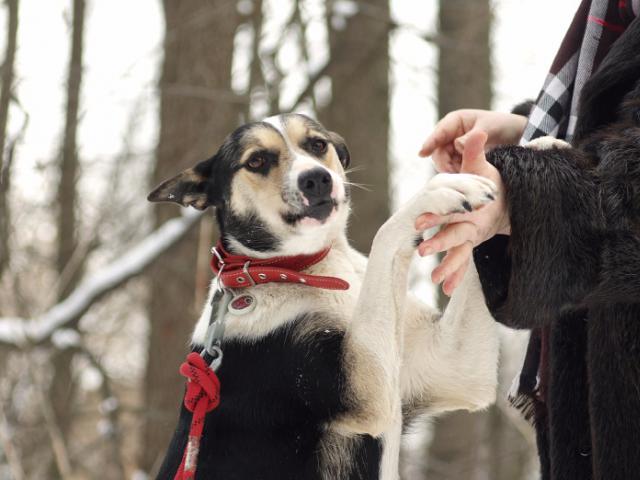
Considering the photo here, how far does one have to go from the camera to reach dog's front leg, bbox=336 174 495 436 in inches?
80.2

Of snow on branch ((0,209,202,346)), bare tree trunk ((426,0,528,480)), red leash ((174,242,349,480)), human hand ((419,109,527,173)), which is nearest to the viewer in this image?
red leash ((174,242,349,480))

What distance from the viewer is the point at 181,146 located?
595 centimetres

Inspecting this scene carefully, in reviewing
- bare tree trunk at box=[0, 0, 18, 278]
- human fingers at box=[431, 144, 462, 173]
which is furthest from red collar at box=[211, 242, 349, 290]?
bare tree trunk at box=[0, 0, 18, 278]

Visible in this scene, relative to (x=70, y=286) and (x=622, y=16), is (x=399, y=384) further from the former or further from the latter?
(x=70, y=286)

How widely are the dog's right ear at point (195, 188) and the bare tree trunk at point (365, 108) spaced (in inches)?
151

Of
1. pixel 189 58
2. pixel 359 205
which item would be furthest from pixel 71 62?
A: pixel 359 205

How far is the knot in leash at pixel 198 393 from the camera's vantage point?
2020mm

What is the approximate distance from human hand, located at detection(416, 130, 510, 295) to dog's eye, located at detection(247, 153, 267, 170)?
1.08 meters

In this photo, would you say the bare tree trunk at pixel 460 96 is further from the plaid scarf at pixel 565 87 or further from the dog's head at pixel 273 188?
the plaid scarf at pixel 565 87

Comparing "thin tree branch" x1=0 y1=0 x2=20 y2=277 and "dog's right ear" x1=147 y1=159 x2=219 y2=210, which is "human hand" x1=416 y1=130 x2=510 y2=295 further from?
"thin tree branch" x1=0 y1=0 x2=20 y2=277

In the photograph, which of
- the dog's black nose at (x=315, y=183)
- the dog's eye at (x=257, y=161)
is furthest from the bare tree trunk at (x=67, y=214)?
the dog's black nose at (x=315, y=183)

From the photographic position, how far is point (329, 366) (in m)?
2.15

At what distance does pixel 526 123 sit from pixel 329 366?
97cm

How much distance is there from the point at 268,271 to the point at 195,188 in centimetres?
69
